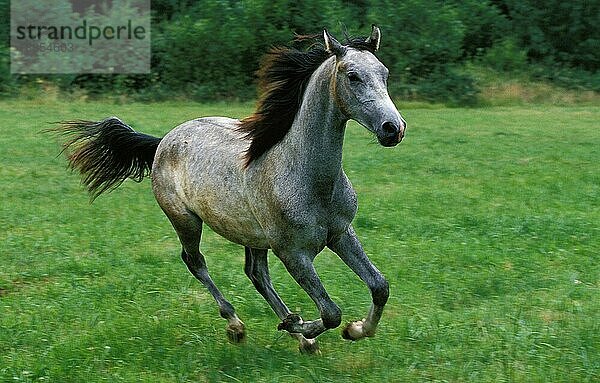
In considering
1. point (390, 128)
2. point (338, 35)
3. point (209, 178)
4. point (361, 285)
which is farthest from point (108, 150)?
A: point (338, 35)

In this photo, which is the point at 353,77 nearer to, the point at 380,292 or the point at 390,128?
the point at 390,128

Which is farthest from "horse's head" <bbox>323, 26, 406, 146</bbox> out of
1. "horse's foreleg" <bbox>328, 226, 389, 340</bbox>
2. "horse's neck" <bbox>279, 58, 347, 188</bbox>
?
"horse's foreleg" <bbox>328, 226, 389, 340</bbox>

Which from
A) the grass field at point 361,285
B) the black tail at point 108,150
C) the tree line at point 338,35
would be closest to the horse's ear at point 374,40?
the grass field at point 361,285

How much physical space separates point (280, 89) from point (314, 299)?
4.00ft

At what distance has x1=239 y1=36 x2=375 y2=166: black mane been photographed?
5.34 m

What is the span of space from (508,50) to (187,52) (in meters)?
8.42

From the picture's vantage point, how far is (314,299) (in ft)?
17.1

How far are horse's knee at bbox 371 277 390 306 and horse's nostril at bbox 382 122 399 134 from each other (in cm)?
112

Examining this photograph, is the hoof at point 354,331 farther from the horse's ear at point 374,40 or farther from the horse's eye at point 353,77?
the horse's ear at point 374,40

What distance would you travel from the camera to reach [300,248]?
5.15 metres

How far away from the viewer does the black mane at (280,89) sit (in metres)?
5.34

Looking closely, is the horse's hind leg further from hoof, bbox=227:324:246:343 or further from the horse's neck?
the horse's neck

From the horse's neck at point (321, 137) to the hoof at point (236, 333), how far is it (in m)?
1.25

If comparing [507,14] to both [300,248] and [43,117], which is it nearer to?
[43,117]
